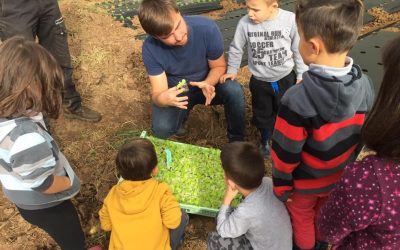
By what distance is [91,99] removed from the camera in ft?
13.6

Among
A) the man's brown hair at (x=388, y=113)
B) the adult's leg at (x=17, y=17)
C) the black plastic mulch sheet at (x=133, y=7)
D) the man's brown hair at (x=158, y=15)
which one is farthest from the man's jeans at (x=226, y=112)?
the black plastic mulch sheet at (x=133, y=7)

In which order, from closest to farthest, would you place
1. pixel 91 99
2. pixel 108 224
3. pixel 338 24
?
pixel 338 24
pixel 108 224
pixel 91 99

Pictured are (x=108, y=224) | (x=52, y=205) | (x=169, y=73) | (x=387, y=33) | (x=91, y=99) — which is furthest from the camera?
(x=387, y=33)

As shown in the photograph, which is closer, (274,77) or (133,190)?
(133,190)

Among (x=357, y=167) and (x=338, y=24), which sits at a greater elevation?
(x=338, y=24)

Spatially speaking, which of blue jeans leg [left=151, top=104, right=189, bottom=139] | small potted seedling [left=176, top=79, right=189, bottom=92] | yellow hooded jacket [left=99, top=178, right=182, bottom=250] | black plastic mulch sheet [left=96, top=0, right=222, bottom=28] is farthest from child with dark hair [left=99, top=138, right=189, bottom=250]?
black plastic mulch sheet [left=96, top=0, right=222, bottom=28]

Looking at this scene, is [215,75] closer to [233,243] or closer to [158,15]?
[158,15]

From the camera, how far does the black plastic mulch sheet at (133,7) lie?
5.39 meters

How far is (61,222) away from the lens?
223 centimetres

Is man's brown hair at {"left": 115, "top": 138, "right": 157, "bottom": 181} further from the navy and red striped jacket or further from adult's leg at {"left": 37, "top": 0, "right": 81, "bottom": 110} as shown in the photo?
adult's leg at {"left": 37, "top": 0, "right": 81, "bottom": 110}

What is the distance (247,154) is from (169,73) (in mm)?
1334

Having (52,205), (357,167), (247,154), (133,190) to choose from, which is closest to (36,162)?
(52,205)

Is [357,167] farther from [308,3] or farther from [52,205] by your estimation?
[52,205]

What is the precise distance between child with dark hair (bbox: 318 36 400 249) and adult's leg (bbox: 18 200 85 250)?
1546mm
